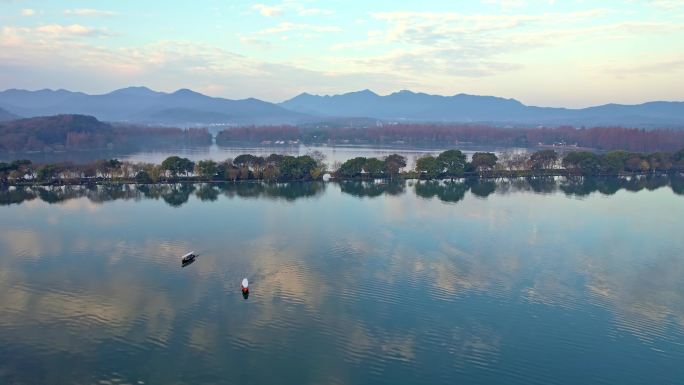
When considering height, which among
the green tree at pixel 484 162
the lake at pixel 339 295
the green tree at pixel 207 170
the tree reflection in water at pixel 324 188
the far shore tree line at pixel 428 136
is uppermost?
the far shore tree line at pixel 428 136

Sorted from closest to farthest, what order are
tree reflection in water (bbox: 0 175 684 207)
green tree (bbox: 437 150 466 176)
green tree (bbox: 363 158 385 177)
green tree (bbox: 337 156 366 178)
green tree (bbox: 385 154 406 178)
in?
tree reflection in water (bbox: 0 175 684 207), green tree (bbox: 337 156 366 178), green tree (bbox: 363 158 385 177), green tree (bbox: 385 154 406 178), green tree (bbox: 437 150 466 176)

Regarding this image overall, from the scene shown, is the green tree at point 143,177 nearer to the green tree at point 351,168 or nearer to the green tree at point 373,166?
the green tree at point 351,168

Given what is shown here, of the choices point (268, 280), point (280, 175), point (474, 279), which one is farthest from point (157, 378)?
point (280, 175)

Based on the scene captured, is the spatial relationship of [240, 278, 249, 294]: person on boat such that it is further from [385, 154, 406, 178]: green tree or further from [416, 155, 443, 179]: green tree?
[416, 155, 443, 179]: green tree

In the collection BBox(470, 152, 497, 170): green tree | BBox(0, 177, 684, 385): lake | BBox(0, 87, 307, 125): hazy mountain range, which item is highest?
BBox(0, 87, 307, 125): hazy mountain range

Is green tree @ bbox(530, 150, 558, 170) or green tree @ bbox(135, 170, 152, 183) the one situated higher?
green tree @ bbox(530, 150, 558, 170)

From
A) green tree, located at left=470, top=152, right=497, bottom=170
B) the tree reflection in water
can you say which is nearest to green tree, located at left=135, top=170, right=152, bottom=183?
the tree reflection in water

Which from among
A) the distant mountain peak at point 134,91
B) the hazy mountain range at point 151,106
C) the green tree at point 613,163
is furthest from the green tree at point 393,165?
the distant mountain peak at point 134,91

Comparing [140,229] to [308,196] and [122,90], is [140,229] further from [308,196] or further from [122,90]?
[122,90]
